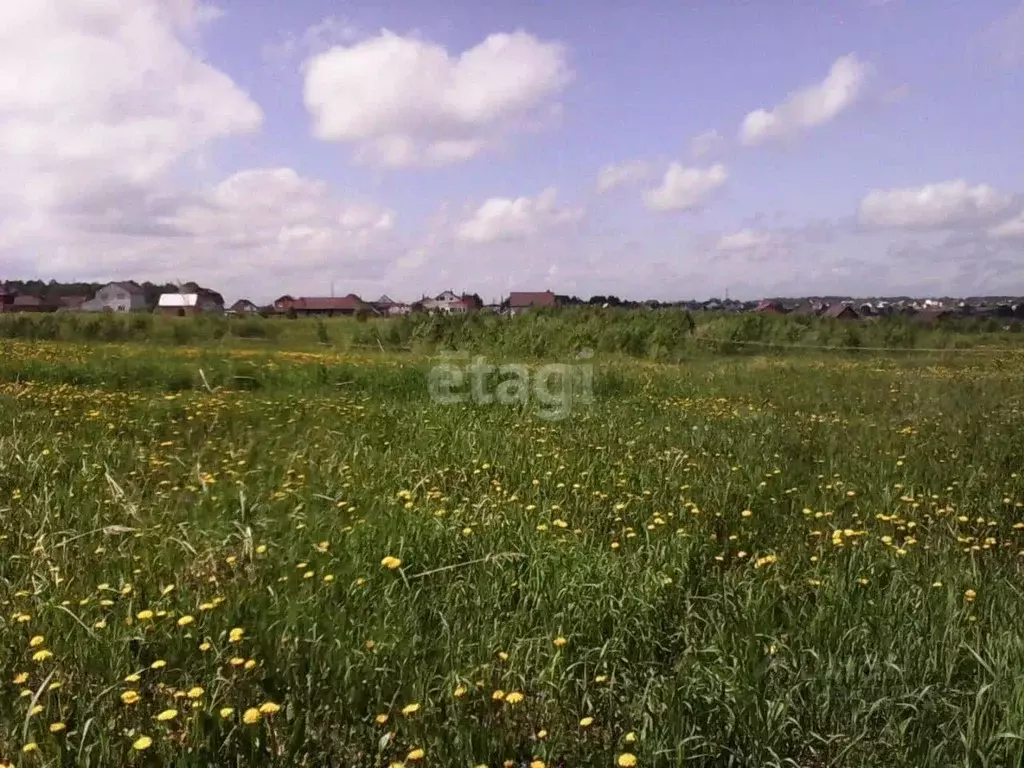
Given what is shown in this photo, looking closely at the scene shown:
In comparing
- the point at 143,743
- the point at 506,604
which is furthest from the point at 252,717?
the point at 506,604

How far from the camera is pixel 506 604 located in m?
2.99

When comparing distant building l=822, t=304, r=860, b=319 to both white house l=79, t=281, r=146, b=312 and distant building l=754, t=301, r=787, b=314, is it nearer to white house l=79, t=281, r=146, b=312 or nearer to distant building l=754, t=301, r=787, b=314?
distant building l=754, t=301, r=787, b=314

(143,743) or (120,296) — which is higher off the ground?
(120,296)

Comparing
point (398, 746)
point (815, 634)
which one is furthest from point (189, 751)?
point (815, 634)

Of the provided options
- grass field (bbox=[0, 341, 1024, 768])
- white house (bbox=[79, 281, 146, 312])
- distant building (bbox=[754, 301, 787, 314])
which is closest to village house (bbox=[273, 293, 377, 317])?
white house (bbox=[79, 281, 146, 312])

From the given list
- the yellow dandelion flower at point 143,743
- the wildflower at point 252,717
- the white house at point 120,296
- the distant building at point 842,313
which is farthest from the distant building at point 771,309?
the white house at point 120,296

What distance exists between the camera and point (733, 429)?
6.95 m

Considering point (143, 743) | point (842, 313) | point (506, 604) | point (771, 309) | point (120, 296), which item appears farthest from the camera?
point (120, 296)

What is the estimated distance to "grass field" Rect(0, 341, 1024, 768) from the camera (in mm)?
2049

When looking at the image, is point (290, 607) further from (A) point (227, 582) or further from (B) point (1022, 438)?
(B) point (1022, 438)

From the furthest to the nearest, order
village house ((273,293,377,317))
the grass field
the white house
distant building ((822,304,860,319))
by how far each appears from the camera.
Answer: village house ((273,293,377,317)), the white house, distant building ((822,304,860,319)), the grass field

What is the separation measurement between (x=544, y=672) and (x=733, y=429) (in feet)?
16.8

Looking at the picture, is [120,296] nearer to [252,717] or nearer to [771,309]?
[771,309]

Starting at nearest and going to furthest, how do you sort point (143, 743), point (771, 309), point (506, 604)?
point (143, 743), point (506, 604), point (771, 309)
